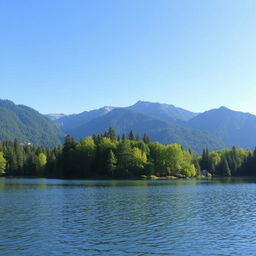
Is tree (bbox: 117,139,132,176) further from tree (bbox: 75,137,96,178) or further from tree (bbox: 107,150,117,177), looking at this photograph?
tree (bbox: 75,137,96,178)

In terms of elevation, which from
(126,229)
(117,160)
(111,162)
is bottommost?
(126,229)

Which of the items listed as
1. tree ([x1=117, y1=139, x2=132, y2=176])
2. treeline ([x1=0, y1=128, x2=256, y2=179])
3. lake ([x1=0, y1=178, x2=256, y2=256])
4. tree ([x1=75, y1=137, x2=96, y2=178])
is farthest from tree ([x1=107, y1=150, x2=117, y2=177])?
lake ([x1=0, y1=178, x2=256, y2=256])

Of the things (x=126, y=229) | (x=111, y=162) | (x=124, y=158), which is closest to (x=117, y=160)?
(x=124, y=158)

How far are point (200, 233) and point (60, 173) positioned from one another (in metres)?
152

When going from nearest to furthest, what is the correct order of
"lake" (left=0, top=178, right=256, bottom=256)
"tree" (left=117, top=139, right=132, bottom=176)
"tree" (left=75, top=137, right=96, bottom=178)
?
"lake" (left=0, top=178, right=256, bottom=256) → "tree" (left=117, top=139, right=132, bottom=176) → "tree" (left=75, top=137, right=96, bottom=178)

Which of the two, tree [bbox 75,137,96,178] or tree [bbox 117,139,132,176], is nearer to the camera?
tree [bbox 117,139,132,176]

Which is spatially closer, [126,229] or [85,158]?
[126,229]

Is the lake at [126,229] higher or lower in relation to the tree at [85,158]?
lower

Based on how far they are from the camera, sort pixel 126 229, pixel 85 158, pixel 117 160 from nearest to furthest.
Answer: pixel 126 229, pixel 117 160, pixel 85 158

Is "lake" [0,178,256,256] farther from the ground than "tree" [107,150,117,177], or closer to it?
closer to it

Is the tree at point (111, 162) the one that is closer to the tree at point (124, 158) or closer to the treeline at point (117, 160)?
the treeline at point (117, 160)

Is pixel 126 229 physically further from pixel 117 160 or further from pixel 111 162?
pixel 117 160

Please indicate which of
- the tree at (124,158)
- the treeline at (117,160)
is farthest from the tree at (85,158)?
the tree at (124,158)

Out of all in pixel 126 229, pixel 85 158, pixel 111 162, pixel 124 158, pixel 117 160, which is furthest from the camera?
pixel 85 158
